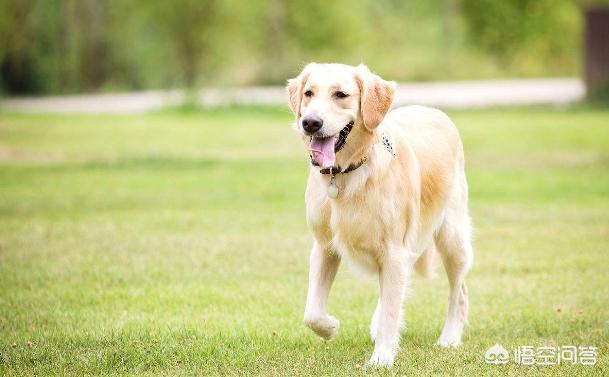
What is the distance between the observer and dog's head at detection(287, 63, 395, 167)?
5.80 m

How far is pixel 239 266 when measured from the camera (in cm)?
964

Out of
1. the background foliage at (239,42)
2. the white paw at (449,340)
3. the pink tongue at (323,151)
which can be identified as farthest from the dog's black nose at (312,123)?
the background foliage at (239,42)

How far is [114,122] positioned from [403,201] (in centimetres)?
1930

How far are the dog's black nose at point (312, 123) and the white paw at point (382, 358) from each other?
4.67 feet

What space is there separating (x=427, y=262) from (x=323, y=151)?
65.4 inches

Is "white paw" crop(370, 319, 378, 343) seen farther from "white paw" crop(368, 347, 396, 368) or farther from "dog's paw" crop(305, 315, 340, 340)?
"white paw" crop(368, 347, 396, 368)

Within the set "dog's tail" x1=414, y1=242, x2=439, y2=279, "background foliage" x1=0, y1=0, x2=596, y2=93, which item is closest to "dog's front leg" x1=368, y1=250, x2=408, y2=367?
"dog's tail" x1=414, y1=242, x2=439, y2=279

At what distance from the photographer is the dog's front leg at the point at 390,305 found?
5988mm

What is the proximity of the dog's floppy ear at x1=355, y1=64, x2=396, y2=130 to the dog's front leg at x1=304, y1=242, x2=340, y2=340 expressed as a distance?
0.91 meters

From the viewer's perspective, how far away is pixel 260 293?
8430mm

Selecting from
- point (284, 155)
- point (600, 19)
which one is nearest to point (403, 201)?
point (284, 155)

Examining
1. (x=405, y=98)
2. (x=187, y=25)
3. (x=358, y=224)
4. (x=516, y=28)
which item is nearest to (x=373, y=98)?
(x=358, y=224)

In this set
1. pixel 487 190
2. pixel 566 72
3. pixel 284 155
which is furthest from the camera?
pixel 566 72

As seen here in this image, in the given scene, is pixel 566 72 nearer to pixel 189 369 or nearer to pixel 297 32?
pixel 297 32
